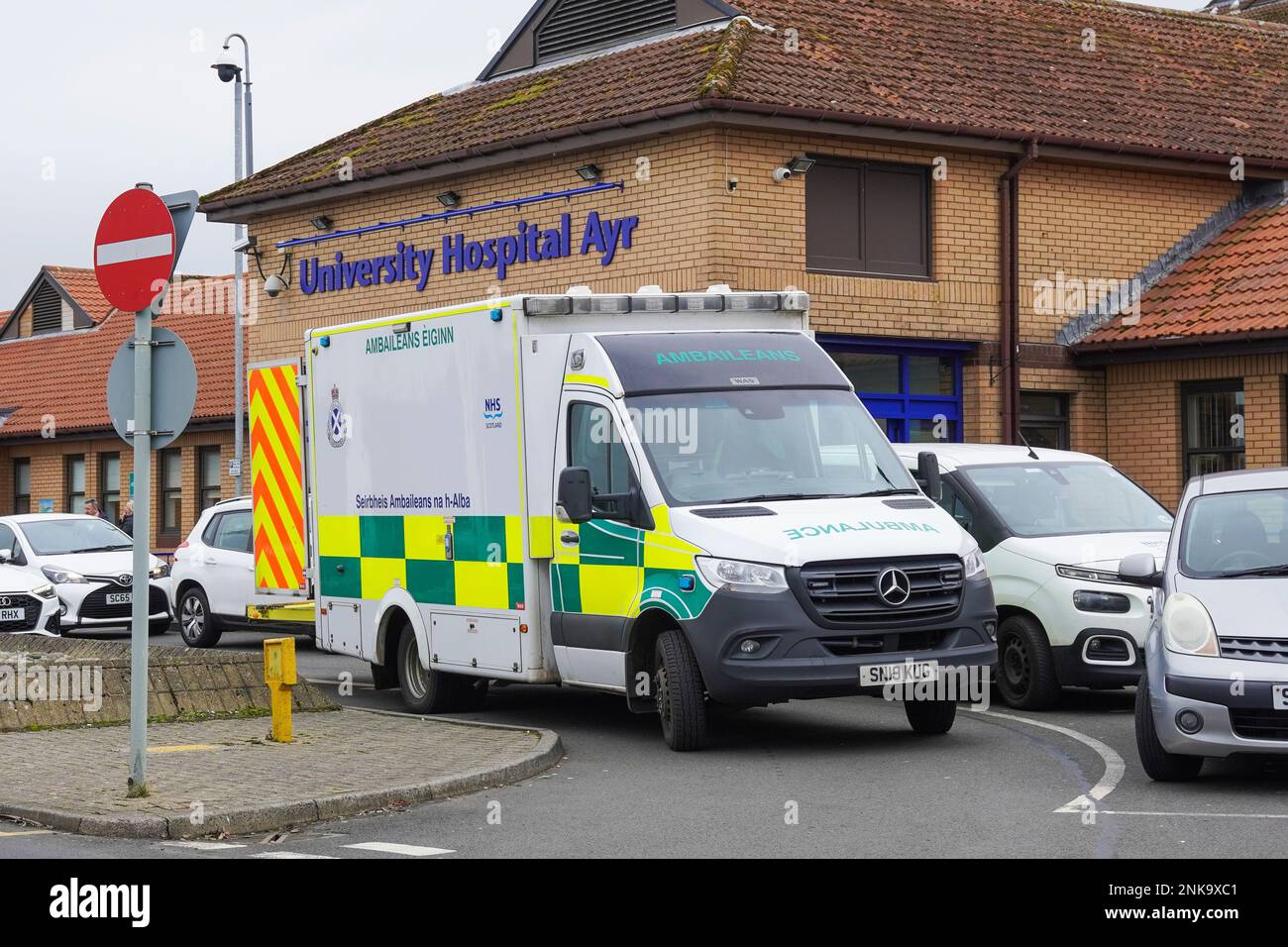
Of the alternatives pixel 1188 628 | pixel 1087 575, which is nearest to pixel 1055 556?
A: pixel 1087 575

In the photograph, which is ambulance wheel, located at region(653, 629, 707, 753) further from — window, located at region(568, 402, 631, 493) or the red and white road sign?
the red and white road sign

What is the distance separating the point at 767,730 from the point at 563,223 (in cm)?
1095

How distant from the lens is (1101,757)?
1126 cm

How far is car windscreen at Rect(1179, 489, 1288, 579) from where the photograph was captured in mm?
10227

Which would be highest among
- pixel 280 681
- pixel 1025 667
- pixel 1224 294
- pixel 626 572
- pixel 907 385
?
pixel 1224 294

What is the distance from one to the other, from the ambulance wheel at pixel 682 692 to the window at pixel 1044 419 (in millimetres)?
12768

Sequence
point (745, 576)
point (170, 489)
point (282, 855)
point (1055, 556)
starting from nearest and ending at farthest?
point (282, 855), point (745, 576), point (1055, 556), point (170, 489)

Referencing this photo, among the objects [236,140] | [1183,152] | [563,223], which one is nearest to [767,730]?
[563,223]

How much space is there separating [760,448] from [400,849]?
4456mm

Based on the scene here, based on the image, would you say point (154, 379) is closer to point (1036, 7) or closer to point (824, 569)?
point (824, 569)

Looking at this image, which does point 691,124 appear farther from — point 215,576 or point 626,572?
point 626,572

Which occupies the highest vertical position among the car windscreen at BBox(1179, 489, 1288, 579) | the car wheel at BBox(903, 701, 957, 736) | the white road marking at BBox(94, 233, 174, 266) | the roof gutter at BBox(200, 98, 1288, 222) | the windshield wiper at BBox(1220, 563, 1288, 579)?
the roof gutter at BBox(200, 98, 1288, 222)

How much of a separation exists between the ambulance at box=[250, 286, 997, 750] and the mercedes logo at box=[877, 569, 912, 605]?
0.04 ft

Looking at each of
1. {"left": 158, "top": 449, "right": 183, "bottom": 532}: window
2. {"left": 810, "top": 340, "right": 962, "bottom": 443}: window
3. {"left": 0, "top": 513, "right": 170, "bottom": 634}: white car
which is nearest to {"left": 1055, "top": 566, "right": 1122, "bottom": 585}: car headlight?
{"left": 810, "top": 340, "right": 962, "bottom": 443}: window
